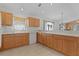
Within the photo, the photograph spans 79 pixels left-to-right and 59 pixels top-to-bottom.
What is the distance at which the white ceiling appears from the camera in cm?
257

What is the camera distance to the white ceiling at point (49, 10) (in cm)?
257

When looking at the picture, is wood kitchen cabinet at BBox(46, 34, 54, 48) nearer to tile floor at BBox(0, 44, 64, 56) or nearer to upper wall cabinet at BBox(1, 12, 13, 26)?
tile floor at BBox(0, 44, 64, 56)

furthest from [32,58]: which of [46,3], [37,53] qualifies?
[46,3]

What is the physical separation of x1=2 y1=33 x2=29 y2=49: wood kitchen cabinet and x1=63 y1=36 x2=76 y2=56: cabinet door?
975mm

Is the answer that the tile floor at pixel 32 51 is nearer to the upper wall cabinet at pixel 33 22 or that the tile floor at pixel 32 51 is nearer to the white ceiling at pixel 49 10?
the upper wall cabinet at pixel 33 22

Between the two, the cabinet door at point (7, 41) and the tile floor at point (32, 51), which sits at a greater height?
the cabinet door at point (7, 41)

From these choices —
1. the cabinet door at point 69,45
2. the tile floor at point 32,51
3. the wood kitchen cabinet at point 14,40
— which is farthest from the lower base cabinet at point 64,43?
the wood kitchen cabinet at point 14,40

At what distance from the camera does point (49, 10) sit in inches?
108

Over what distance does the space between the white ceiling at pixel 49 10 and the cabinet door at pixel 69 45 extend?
546 millimetres

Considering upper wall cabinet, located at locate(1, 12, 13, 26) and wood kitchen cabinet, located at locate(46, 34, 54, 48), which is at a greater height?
upper wall cabinet, located at locate(1, 12, 13, 26)

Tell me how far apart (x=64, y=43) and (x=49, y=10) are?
3.22 feet

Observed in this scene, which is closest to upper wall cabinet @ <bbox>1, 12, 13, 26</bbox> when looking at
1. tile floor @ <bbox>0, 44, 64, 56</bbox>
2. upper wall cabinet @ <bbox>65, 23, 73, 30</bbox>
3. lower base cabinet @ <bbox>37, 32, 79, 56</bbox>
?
tile floor @ <bbox>0, 44, 64, 56</bbox>

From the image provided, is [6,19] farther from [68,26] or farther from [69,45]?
[69,45]

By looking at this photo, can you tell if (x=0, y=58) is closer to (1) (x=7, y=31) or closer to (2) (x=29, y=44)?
(2) (x=29, y=44)
